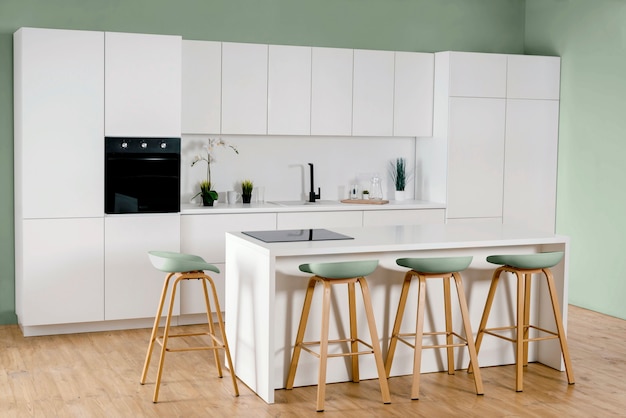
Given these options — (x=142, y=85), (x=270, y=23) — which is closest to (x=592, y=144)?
(x=270, y=23)

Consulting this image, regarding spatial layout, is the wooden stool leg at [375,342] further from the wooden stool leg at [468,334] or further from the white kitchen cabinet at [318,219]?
the white kitchen cabinet at [318,219]

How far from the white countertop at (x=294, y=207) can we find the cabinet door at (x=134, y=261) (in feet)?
0.77

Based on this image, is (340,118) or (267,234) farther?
(340,118)

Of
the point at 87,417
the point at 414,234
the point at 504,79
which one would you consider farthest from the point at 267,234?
the point at 504,79

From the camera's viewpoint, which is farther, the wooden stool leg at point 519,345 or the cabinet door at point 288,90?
the cabinet door at point 288,90

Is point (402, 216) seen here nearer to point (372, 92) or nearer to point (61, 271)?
point (372, 92)

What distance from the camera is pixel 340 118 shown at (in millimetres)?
6941

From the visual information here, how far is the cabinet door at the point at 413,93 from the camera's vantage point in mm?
7105

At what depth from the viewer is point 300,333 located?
4.67 metres

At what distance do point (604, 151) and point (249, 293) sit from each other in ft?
12.0

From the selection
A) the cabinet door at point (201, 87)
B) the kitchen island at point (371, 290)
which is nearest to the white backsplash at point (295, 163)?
the cabinet door at point (201, 87)

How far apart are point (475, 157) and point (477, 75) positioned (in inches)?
27.3

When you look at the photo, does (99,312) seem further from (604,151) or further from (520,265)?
(604,151)

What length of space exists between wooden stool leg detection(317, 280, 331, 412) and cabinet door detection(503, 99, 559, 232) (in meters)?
3.29
